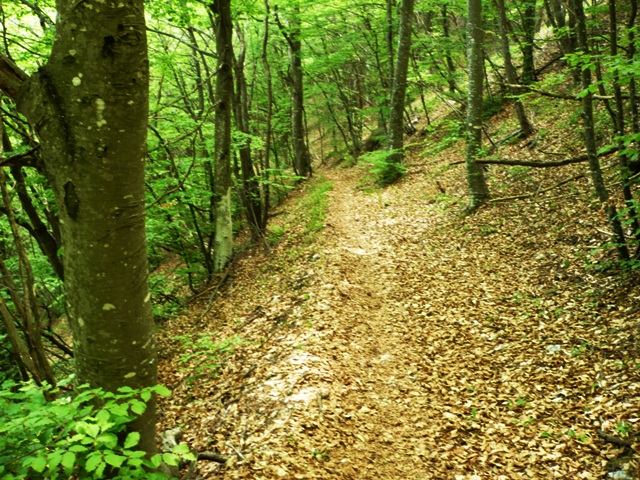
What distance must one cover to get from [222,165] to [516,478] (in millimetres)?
8380

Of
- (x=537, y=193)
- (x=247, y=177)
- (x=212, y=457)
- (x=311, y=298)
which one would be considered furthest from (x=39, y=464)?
(x=247, y=177)

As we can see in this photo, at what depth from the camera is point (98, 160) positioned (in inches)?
91.0

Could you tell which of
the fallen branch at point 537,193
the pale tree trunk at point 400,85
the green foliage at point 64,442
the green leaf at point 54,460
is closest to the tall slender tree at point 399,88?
the pale tree trunk at point 400,85

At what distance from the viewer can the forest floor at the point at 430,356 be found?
167 inches

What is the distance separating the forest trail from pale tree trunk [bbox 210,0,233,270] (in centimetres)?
134

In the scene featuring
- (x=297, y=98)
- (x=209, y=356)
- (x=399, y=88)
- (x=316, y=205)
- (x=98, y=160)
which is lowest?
(x=209, y=356)

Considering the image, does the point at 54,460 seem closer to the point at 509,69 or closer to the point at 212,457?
the point at 212,457

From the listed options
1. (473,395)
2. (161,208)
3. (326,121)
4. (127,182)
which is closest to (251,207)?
(161,208)

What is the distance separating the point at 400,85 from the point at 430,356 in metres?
12.2

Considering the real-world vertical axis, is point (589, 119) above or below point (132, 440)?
above

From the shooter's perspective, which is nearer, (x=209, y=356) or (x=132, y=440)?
(x=132, y=440)

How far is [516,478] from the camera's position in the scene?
397 centimetres

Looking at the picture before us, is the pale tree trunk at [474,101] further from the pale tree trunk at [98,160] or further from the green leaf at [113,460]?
the green leaf at [113,460]

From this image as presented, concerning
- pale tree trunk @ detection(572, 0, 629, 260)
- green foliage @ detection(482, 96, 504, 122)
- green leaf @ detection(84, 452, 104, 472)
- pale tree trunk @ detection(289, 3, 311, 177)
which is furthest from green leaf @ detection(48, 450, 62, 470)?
green foliage @ detection(482, 96, 504, 122)
